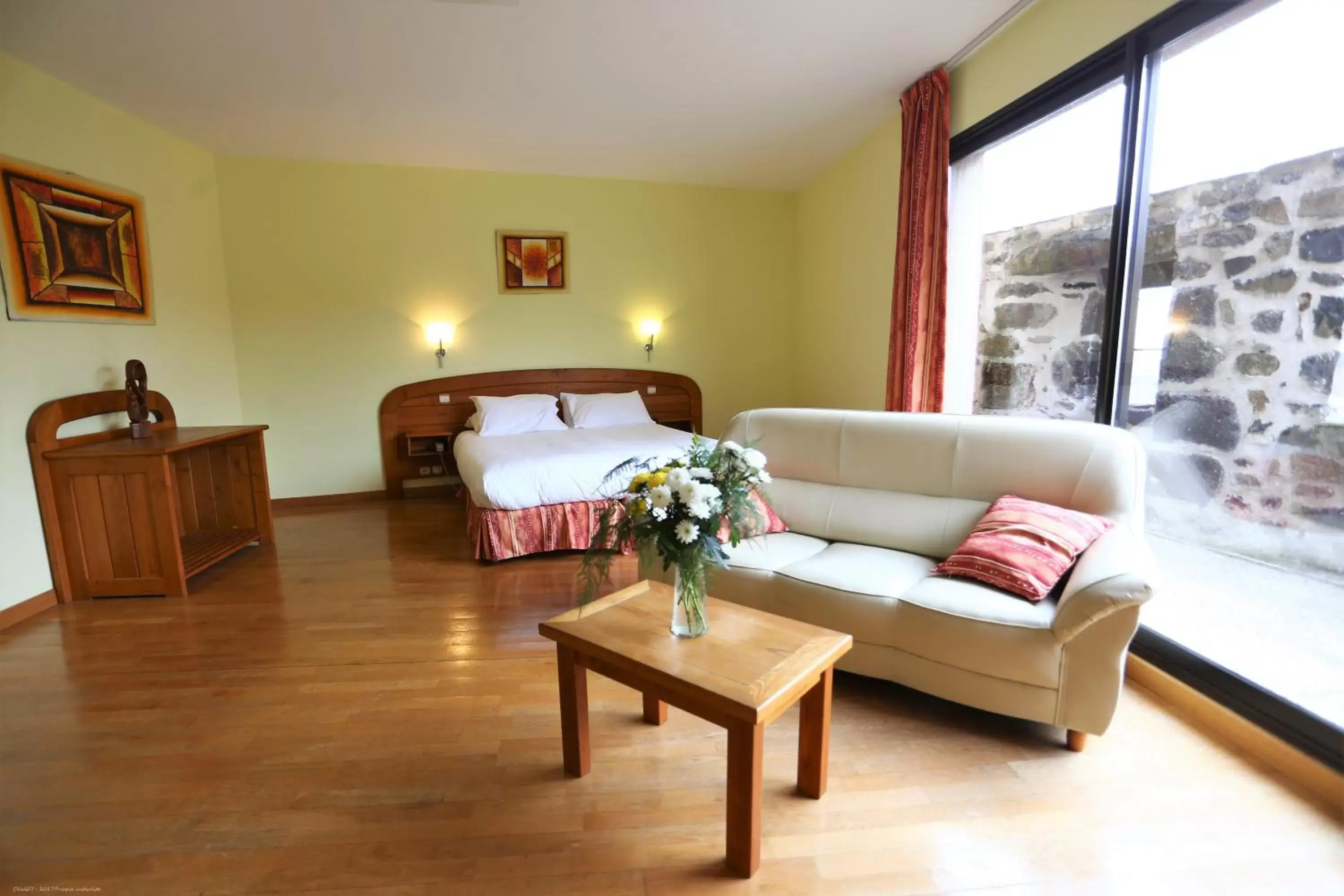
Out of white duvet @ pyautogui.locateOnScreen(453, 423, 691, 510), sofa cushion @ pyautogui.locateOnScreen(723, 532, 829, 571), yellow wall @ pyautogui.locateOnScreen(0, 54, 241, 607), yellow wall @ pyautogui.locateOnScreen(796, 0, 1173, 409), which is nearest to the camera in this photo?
sofa cushion @ pyautogui.locateOnScreen(723, 532, 829, 571)

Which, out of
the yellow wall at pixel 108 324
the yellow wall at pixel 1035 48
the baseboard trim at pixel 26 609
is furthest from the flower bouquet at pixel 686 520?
the yellow wall at pixel 108 324

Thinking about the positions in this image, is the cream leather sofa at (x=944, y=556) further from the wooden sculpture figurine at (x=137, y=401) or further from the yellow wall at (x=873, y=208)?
the wooden sculpture figurine at (x=137, y=401)

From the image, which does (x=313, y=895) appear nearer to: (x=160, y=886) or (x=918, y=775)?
(x=160, y=886)

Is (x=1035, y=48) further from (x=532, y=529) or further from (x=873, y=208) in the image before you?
(x=532, y=529)

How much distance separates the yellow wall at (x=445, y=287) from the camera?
450cm

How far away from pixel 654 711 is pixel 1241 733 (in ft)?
5.79

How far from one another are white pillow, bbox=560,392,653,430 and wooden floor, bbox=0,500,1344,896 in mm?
2580

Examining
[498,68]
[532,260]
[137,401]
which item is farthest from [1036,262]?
[137,401]

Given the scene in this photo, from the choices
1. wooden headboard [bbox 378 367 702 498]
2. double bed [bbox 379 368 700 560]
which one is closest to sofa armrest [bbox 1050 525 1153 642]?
double bed [bbox 379 368 700 560]

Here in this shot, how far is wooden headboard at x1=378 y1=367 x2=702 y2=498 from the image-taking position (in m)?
4.81

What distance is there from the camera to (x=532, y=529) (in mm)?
3430

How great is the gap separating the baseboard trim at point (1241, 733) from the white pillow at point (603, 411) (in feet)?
11.6

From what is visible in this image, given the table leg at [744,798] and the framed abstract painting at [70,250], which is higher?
the framed abstract painting at [70,250]

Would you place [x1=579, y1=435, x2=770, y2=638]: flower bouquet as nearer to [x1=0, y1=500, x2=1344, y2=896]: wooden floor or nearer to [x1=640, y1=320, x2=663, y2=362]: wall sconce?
[x1=0, y1=500, x2=1344, y2=896]: wooden floor
